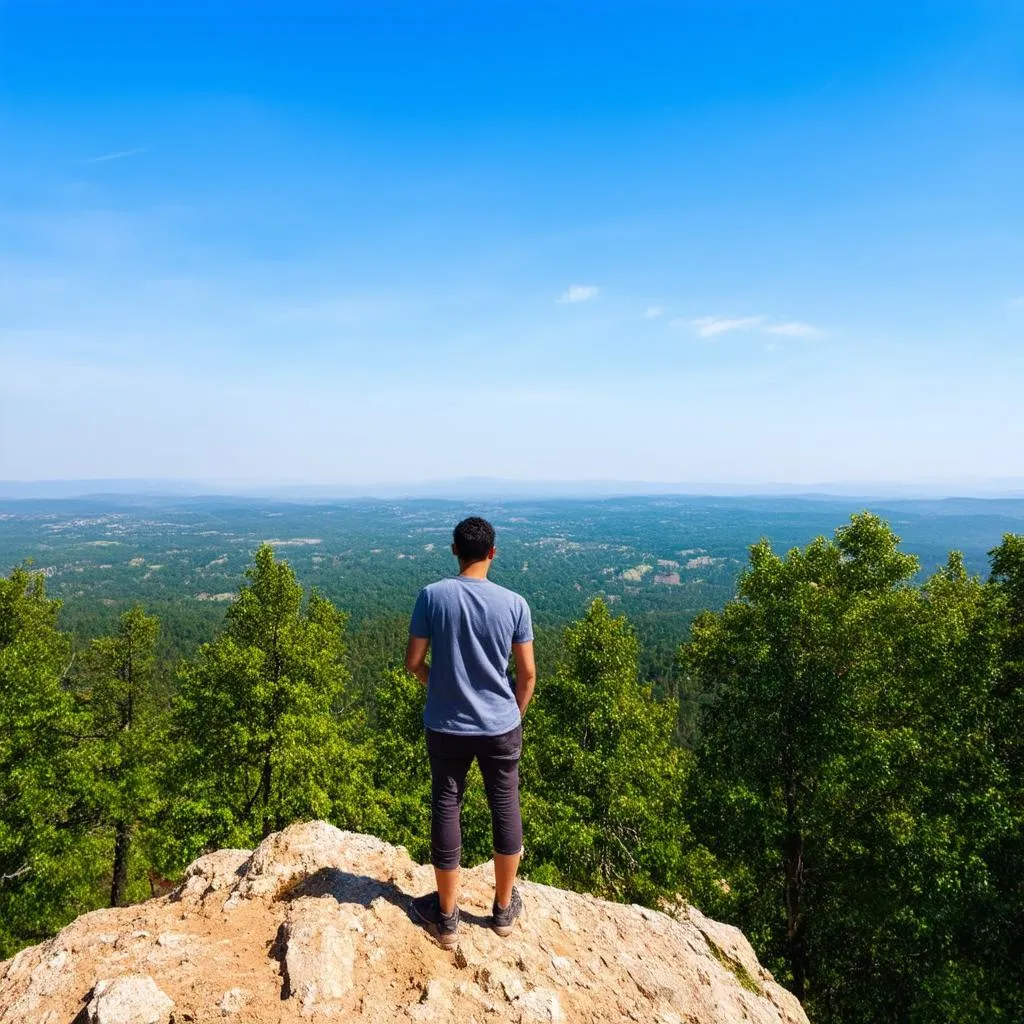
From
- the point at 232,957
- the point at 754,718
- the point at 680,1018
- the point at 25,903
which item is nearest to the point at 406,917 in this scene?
the point at 232,957

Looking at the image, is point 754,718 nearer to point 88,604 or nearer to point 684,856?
point 684,856

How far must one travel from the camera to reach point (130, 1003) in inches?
163

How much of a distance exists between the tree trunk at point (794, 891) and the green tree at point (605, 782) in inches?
77.5

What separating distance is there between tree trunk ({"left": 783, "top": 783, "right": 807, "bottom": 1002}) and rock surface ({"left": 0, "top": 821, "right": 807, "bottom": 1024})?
226 inches

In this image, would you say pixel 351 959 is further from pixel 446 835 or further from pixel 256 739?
pixel 256 739

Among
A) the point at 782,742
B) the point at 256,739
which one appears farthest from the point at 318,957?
the point at 256,739

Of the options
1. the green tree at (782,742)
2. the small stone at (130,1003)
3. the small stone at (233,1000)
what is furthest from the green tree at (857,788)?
the small stone at (130,1003)

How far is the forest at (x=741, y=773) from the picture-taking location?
1062 centimetres

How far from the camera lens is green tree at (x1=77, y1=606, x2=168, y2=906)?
1992 centimetres

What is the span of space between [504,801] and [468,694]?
1.24 metres

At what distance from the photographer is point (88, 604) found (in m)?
175

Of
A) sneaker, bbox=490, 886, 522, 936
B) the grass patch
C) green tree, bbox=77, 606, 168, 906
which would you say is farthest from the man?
green tree, bbox=77, 606, 168, 906

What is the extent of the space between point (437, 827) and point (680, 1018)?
10.4 ft

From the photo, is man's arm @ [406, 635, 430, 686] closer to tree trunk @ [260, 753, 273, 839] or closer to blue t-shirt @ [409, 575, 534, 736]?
blue t-shirt @ [409, 575, 534, 736]
